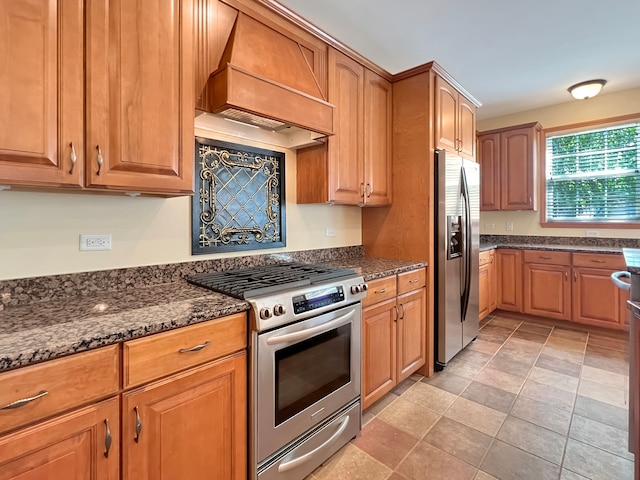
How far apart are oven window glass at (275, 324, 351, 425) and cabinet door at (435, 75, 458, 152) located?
5.96 feet

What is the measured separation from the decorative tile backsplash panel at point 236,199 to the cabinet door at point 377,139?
0.70 m

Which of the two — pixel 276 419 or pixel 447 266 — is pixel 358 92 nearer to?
pixel 447 266

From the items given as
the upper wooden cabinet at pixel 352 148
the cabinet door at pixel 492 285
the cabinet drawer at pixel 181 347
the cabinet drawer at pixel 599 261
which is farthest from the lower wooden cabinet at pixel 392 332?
the cabinet drawer at pixel 599 261

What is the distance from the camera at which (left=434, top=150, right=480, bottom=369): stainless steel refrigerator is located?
8.68 ft

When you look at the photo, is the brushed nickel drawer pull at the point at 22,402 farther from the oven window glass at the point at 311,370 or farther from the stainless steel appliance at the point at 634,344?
the stainless steel appliance at the point at 634,344

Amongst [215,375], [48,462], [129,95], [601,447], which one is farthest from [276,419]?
[601,447]

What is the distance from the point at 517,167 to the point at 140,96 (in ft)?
→ 14.3

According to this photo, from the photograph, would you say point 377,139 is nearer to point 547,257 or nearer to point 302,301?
point 302,301

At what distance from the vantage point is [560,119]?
13.5 ft

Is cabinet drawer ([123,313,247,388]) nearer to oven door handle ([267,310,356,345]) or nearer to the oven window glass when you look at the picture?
oven door handle ([267,310,356,345])

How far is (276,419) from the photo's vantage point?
148 cm

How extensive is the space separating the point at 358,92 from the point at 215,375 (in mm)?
2152

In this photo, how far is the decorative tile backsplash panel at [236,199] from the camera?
6.35ft

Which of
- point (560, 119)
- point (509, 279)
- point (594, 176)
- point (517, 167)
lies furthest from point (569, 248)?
point (560, 119)
